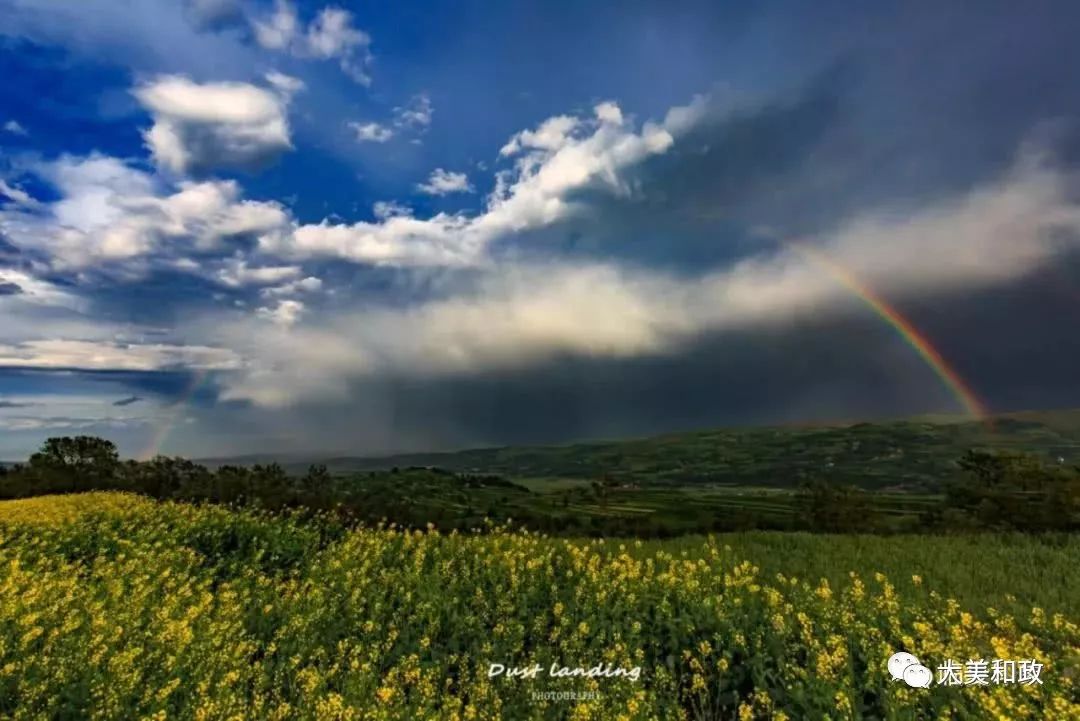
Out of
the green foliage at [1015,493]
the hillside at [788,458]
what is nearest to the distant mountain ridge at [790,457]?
the hillside at [788,458]

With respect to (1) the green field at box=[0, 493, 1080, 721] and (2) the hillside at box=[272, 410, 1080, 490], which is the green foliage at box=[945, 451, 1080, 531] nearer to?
(1) the green field at box=[0, 493, 1080, 721]

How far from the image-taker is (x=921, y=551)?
1243 cm

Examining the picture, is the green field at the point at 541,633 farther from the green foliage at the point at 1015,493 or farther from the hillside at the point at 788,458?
the hillside at the point at 788,458

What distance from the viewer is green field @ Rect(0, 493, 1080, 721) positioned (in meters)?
6.46

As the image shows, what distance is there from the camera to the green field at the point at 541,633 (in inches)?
255

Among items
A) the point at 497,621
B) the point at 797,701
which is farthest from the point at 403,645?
the point at 797,701

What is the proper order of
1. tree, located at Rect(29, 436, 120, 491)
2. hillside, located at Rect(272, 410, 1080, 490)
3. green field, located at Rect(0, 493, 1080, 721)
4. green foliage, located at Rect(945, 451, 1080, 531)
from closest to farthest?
green field, located at Rect(0, 493, 1080, 721), green foliage, located at Rect(945, 451, 1080, 531), tree, located at Rect(29, 436, 120, 491), hillside, located at Rect(272, 410, 1080, 490)

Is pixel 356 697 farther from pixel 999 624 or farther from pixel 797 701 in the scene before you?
pixel 999 624

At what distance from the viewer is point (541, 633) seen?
336 inches

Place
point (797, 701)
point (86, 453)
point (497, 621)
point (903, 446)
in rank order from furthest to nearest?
point (903, 446) < point (86, 453) < point (497, 621) < point (797, 701)

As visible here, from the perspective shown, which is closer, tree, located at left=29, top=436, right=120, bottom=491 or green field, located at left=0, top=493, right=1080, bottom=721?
green field, located at left=0, top=493, right=1080, bottom=721

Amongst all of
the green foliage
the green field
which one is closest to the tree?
the green field

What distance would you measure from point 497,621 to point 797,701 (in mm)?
4303

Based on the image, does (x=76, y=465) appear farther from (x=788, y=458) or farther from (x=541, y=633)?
(x=788, y=458)
